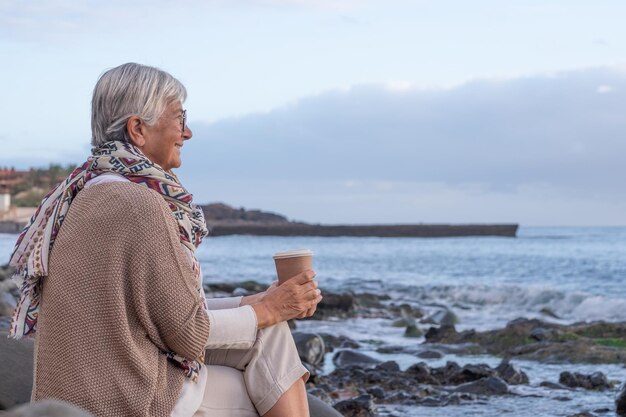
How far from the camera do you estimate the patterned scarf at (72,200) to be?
3084mm

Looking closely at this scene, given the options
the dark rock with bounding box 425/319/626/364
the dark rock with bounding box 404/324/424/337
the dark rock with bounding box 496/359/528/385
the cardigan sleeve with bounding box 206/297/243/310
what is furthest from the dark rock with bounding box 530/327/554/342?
the cardigan sleeve with bounding box 206/297/243/310

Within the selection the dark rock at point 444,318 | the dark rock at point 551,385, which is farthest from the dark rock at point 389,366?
the dark rock at point 444,318

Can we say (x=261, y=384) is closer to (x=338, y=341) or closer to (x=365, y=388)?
(x=365, y=388)

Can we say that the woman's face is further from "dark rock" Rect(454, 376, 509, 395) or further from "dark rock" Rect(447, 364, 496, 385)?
"dark rock" Rect(447, 364, 496, 385)

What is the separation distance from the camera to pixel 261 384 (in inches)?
126

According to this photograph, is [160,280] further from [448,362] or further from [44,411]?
[448,362]

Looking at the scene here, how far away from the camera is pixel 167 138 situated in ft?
10.7

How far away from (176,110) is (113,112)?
208 millimetres

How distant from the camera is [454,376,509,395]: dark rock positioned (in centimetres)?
821

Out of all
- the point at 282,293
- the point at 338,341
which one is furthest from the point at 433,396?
the point at 282,293

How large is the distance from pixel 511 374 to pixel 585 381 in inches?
26.4

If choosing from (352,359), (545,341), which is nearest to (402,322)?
(545,341)

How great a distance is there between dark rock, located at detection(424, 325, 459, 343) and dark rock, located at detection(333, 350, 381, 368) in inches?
98.5

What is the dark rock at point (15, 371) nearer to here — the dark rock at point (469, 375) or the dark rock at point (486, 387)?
the dark rock at point (486, 387)
